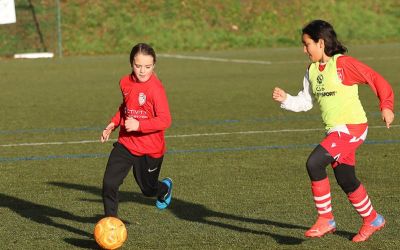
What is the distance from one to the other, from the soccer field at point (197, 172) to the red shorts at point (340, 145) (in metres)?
0.65

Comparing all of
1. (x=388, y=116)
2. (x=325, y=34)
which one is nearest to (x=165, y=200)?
(x=325, y=34)

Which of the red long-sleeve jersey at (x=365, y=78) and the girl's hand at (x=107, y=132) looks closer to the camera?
the red long-sleeve jersey at (x=365, y=78)

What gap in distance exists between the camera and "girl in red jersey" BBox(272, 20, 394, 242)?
25.7ft

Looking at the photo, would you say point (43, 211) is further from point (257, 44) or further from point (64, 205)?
point (257, 44)

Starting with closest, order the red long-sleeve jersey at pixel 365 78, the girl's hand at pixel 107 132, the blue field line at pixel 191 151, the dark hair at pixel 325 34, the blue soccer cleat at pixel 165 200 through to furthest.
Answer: the red long-sleeve jersey at pixel 365 78 < the dark hair at pixel 325 34 < the girl's hand at pixel 107 132 < the blue soccer cleat at pixel 165 200 < the blue field line at pixel 191 151

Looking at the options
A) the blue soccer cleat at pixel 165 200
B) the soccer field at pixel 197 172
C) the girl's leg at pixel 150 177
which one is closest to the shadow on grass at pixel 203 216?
the soccer field at pixel 197 172

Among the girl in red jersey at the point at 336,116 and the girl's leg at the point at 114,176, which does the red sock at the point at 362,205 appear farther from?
the girl's leg at the point at 114,176

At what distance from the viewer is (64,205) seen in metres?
9.89

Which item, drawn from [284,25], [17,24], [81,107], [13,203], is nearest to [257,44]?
[284,25]

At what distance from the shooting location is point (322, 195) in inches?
310

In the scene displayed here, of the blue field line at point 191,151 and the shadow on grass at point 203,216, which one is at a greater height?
the shadow on grass at point 203,216

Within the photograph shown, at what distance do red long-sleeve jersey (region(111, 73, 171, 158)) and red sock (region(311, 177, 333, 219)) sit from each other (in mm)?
1280

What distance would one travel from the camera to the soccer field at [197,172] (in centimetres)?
839

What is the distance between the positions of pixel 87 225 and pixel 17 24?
30515 mm
